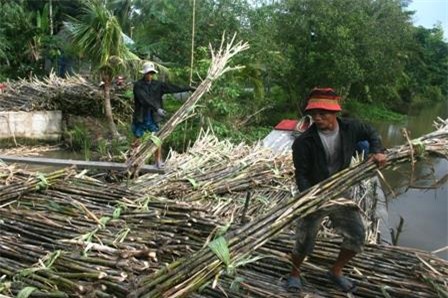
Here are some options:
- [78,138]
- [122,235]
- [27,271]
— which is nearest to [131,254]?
[122,235]

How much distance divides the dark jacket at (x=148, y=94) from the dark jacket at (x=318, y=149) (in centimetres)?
299

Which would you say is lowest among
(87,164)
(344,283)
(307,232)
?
(87,164)

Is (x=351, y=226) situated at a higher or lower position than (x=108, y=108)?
higher

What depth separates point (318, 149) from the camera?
100 inches

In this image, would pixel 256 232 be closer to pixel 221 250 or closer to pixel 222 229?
pixel 221 250

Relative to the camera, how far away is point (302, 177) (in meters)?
2.60

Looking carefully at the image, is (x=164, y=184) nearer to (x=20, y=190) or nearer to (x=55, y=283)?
(x=20, y=190)

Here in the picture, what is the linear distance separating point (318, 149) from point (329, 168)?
125 millimetres

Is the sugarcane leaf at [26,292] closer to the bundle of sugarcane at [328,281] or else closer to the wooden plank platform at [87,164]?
the bundle of sugarcane at [328,281]

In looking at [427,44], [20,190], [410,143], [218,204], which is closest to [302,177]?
[410,143]

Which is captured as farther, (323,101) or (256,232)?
(323,101)

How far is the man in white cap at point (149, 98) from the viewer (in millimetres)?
5371

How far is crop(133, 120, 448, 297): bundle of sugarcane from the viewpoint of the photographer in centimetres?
207

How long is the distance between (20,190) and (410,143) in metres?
2.58
